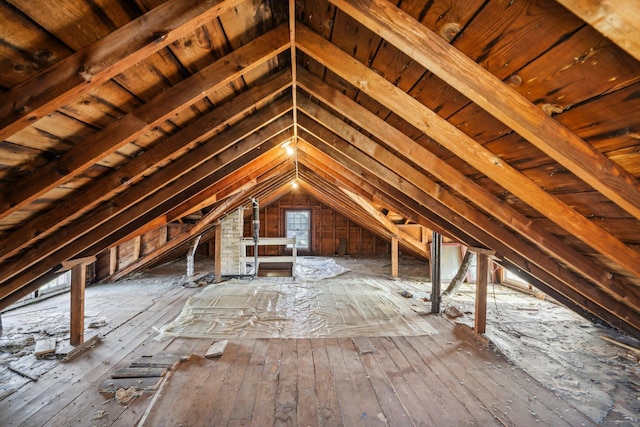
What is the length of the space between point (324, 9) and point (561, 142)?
109 cm

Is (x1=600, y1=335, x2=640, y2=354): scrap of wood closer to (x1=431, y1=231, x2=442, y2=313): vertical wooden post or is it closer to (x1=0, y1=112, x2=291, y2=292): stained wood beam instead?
(x1=431, y1=231, x2=442, y2=313): vertical wooden post

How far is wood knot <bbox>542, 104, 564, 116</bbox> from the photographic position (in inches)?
39.2

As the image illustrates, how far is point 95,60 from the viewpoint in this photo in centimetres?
96

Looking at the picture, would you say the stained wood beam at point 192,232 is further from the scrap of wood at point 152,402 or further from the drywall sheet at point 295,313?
the scrap of wood at point 152,402

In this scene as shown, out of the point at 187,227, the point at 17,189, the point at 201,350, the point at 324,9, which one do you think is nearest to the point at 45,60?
the point at 17,189

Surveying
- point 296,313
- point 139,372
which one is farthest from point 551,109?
point 296,313

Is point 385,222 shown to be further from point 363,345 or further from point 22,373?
point 22,373

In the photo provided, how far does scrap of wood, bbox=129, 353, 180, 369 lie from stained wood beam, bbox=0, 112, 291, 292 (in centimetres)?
123

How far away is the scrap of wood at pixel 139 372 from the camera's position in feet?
8.39

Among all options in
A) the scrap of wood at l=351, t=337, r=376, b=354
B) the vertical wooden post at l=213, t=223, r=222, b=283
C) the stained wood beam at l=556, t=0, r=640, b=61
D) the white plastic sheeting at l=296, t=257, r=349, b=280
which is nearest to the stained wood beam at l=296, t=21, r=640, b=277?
the stained wood beam at l=556, t=0, r=640, b=61

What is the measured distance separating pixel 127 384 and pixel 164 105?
244 centimetres

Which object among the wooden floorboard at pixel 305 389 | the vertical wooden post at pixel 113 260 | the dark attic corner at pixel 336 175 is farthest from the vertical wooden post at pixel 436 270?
the vertical wooden post at pixel 113 260

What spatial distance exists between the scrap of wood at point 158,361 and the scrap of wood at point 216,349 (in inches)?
11.4

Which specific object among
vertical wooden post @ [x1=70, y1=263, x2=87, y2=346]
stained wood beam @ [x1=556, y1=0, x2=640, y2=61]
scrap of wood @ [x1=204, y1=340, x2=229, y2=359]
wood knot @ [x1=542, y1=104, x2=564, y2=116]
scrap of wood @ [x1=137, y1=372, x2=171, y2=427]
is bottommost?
scrap of wood @ [x1=137, y1=372, x2=171, y2=427]
